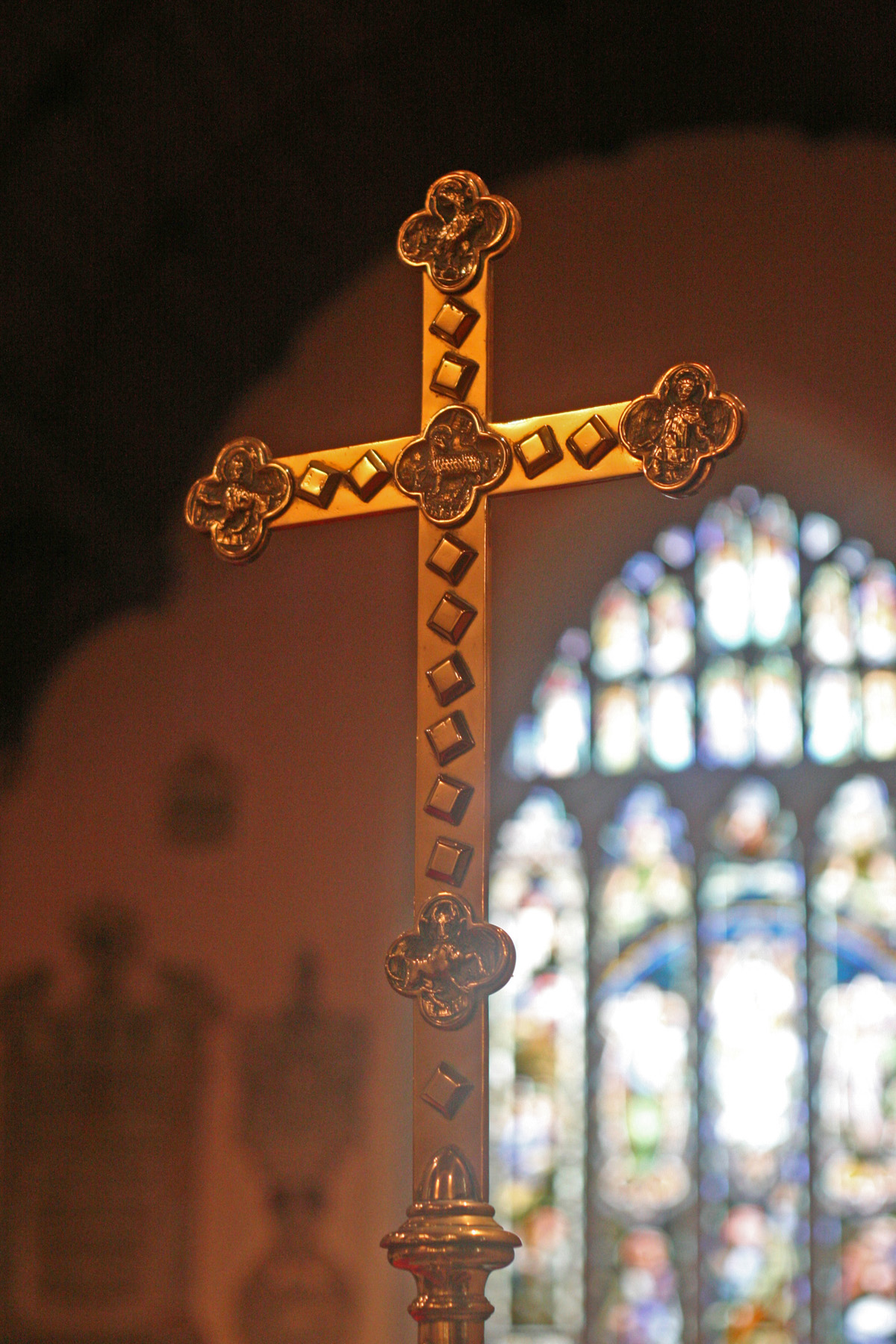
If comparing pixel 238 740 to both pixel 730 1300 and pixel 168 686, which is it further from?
pixel 730 1300

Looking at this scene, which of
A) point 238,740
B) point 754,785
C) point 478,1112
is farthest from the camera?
point 238,740

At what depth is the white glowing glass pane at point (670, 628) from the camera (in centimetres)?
729

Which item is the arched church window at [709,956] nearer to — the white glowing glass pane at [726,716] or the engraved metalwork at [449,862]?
the white glowing glass pane at [726,716]

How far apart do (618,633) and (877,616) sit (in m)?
1.06

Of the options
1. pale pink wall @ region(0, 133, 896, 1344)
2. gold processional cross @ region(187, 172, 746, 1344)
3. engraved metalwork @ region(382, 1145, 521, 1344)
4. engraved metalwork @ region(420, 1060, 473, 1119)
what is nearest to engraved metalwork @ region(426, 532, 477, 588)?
gold processional cross @ region(187, 172, 746, 1344)

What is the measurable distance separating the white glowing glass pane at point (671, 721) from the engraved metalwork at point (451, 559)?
5098 millimetres

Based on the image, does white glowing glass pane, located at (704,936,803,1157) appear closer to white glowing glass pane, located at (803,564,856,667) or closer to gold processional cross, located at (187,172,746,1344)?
white glowing glass pane, located at (803,564,856,667)

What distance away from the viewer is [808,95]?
683 cm

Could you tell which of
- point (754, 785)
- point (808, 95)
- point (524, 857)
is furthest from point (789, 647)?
point (808, 95)

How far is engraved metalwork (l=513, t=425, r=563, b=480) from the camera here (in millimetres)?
2207

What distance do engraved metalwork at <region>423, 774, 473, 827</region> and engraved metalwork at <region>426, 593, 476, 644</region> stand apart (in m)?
0.17

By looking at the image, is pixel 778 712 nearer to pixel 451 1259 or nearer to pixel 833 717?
pixel 833 717

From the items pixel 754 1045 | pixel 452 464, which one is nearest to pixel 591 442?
pixel 452 464

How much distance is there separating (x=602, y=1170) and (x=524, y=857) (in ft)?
4.15
